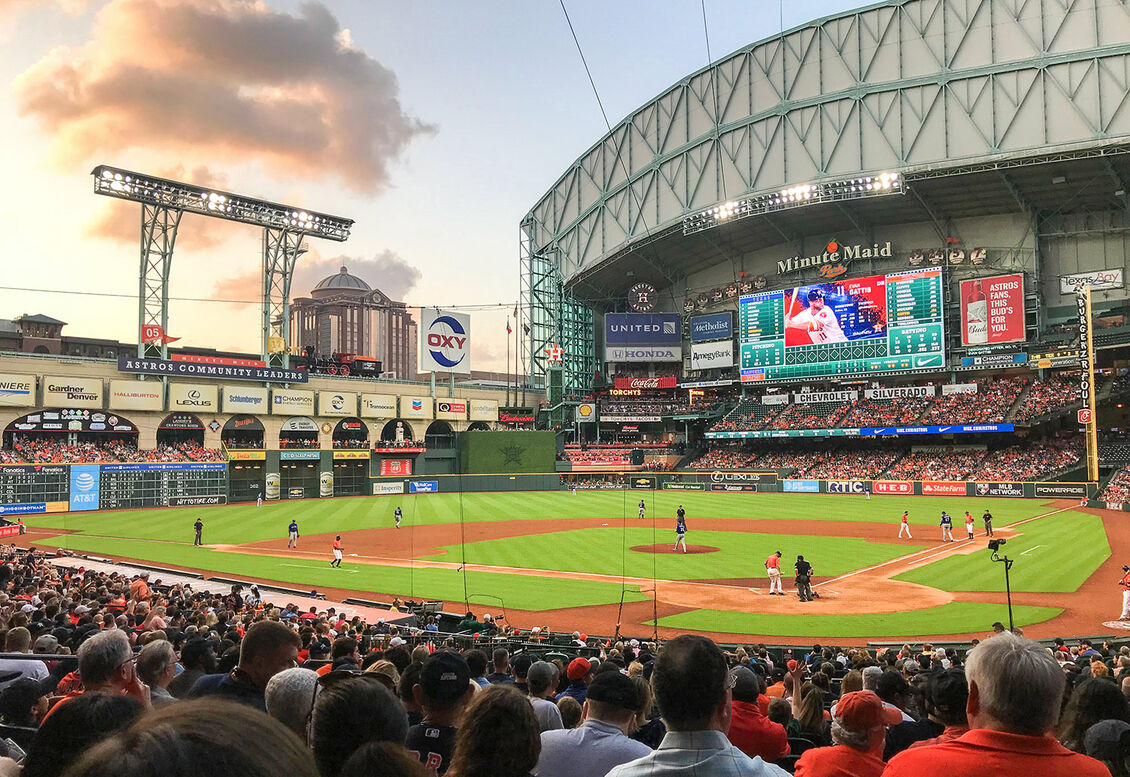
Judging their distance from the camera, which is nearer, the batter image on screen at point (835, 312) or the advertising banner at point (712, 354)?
the batter image on screen at point (835, 312)

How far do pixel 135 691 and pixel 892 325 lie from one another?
71199mm

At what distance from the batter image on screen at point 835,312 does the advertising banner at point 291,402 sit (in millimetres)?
45693

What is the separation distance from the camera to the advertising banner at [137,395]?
5825 cm

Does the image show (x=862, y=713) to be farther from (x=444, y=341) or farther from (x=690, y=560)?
(x=444, y=341)

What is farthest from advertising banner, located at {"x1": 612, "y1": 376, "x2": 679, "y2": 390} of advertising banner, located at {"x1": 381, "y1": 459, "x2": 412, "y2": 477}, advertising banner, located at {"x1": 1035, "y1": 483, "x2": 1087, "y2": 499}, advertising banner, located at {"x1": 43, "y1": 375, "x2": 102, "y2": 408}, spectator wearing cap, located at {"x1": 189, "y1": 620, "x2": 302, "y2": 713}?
spectator wearing cap, located at {"x1": 189, "y1": 620, "x2": 302, "y2": 713}

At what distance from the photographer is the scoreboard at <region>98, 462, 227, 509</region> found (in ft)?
181

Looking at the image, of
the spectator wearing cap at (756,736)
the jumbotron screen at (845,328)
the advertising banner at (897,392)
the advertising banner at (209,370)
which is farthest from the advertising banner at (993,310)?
the spectator wearing cap at (756,736)

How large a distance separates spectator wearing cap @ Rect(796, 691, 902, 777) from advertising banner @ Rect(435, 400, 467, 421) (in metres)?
76.7

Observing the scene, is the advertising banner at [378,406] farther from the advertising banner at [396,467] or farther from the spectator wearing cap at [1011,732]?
the spectator wearing cap at [1011,732]

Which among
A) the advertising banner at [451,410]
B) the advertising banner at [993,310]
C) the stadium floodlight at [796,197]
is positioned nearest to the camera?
the stadium floodlight at [796,197]

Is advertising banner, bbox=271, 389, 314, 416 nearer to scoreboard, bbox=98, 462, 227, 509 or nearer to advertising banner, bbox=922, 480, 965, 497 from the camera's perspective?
scoreboard, bbox=98, 462, 227, 509

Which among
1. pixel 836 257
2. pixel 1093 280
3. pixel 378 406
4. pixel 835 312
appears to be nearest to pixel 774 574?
pixel 835 312

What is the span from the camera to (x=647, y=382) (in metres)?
89.5

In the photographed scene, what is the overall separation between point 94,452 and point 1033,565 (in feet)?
191
